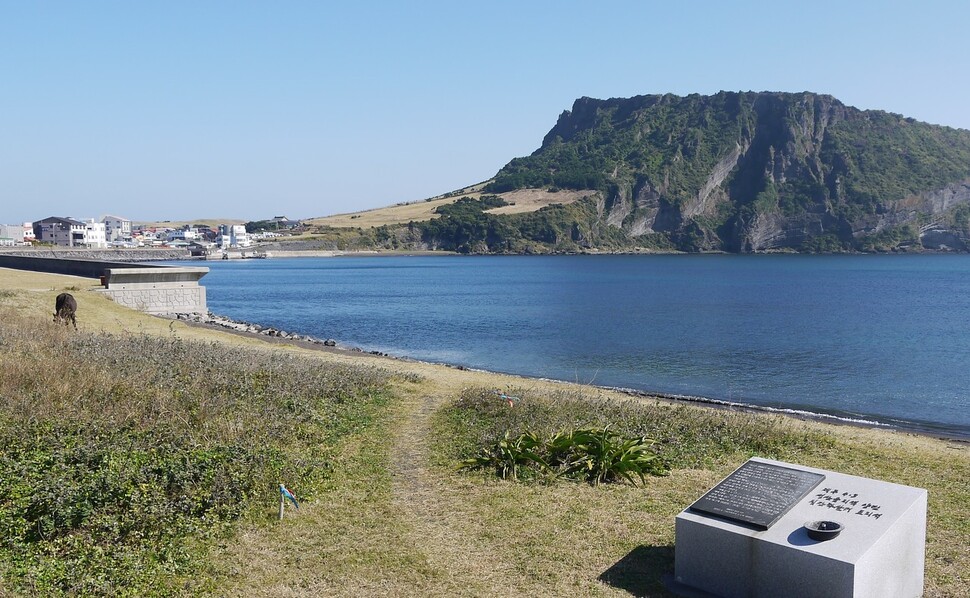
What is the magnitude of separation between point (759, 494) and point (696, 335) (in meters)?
40.4

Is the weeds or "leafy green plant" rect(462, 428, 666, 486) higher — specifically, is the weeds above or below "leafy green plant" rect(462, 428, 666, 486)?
Answer: above

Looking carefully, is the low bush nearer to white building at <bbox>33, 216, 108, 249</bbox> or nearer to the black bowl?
the black bowl

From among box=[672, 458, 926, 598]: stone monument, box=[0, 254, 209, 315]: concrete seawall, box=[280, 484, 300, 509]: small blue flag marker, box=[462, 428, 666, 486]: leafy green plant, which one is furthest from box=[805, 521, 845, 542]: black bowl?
box=[0, 254, 209, 315]: concrete seawall

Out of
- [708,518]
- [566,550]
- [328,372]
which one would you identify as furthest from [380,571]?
[328,372]

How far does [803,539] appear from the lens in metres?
7.11

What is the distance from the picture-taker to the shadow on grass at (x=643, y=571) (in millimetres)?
7641

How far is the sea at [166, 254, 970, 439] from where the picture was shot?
2917cm

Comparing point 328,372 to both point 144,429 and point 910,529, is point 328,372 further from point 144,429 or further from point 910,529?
point 910,529

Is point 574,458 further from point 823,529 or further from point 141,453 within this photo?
point 141,453

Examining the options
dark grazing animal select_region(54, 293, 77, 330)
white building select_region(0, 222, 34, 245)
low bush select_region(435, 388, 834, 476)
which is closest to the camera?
low bush select_region(435, 388, 834, 476)

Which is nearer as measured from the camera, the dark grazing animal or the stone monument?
the stone monument

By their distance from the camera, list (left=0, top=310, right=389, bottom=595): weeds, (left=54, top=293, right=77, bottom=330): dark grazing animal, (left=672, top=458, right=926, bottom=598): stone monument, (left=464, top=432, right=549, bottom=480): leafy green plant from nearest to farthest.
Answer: (left=672, top=458, right=926, bottom=598): stone monument < (left=0, top=310, right=389, bottom=595): weeds < (left=464, top=432, right=549, bottom=480): leafy green plant < (left=54, top=293, right=77, bottom=330): dark grazing animal

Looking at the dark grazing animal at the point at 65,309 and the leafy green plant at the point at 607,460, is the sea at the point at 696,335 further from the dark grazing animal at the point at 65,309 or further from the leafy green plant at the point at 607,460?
the dark grazing animal at the point at 65,309

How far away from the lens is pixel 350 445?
12.4 meters
